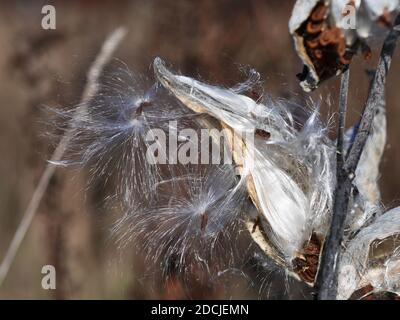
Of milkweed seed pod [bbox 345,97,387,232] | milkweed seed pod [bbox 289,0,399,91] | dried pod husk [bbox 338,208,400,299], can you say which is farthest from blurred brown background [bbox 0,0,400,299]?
milkweed seed pod [bbox 289,0,399,91]

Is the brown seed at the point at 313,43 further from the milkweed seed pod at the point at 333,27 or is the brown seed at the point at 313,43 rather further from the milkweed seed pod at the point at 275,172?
the milkweed seed pod at the point at 275,172

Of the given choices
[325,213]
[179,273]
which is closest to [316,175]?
[325,213]

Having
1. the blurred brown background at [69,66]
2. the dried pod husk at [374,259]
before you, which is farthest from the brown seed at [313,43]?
the blurred brown background at [69,66]

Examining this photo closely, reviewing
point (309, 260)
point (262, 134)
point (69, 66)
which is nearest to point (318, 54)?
point (262, 134)

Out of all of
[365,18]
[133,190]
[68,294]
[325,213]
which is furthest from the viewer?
[68,294]

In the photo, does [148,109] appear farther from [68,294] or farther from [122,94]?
[68,294]

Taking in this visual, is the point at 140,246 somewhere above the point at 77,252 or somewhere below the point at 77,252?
below
